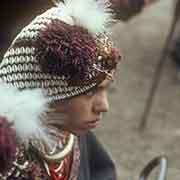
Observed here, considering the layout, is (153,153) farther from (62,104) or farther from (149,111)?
(62,104)

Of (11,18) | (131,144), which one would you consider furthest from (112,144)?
(11,18)

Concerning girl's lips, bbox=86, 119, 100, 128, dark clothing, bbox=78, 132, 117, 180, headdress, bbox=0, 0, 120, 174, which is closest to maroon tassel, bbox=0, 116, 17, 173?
headdress, bbox=0, 0, 120, 174

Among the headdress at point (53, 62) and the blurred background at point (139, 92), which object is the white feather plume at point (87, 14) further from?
the blurred background at point (139, 92)

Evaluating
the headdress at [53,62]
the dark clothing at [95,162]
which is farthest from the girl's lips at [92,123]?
the dark clothing at [95,162]

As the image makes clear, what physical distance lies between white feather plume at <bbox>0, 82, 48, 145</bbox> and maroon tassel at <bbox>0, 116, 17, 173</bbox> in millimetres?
62

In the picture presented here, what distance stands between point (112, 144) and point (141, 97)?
25.5 inches

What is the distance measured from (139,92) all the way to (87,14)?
2.98 metres

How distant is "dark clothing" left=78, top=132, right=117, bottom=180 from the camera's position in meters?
2.02

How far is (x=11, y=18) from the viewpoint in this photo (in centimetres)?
277

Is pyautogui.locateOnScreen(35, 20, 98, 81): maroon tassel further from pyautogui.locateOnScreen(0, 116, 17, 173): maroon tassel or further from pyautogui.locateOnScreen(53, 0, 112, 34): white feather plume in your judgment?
pyautogui.locateOnScreen(0, 116, 17, 173): maroon tassel

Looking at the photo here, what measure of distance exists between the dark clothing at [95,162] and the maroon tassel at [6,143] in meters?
0.67

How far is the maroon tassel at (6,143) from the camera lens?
51.3 inches

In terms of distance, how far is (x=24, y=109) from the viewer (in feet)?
4.70

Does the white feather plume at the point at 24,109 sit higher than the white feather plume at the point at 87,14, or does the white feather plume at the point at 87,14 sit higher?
the white feather plume at the point at 87,14
